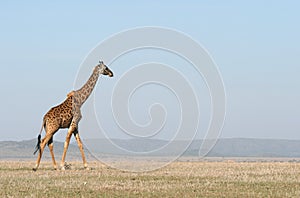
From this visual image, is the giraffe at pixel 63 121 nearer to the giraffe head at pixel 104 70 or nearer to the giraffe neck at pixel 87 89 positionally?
the giraffe neck at pixel 87 89

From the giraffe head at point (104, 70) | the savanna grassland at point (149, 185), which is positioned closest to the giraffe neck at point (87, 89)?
the giraffe head at point (104, 70)

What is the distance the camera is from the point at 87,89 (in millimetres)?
28516

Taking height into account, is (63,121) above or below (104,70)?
below

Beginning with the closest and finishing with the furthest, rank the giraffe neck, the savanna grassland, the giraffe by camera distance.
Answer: the savanna grassland
the giraffe
the giraffe neck

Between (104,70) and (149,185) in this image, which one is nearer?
(149,185)

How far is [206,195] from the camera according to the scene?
1709 cm

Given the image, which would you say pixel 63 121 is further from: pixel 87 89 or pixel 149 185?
pixel 149 185

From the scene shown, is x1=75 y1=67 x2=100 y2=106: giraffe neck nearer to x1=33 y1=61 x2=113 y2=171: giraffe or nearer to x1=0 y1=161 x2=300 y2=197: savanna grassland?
x1=33 y1=61 x2=113 y2=171: giraffe

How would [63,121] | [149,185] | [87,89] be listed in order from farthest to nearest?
[87,89] → [63,121] → [149,185]

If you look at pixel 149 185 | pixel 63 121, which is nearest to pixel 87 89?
pixel 63 121

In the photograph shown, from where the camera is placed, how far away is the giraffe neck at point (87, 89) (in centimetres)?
2814

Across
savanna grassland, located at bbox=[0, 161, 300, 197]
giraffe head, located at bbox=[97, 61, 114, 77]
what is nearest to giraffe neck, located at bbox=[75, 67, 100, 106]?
giraffe head, located at bbox=[97, 61, 114, 77]

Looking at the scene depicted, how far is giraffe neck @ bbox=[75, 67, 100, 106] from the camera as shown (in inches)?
1108

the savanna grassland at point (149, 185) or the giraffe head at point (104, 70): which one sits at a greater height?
the giraffe head at point (104, 70)
